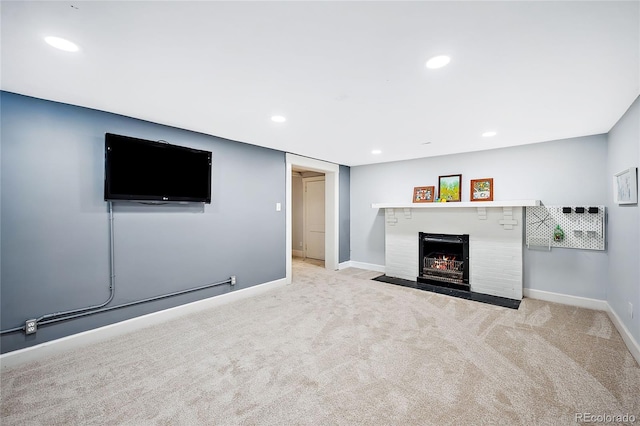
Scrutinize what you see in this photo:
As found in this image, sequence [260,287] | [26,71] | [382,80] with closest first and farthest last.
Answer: [26,71] → [382,80] → [260,287]

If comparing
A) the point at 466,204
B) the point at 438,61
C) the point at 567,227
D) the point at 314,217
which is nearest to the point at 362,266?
the point at 314,217

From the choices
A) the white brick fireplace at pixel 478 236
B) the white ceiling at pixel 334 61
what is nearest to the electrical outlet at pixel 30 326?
the white ceiling at pixel 334 61

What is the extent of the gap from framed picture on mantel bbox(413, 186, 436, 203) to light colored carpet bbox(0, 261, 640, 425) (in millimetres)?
2201

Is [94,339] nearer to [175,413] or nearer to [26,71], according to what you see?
[175,413]

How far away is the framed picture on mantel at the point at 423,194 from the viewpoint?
16.2 ft

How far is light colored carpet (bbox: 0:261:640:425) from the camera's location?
1.72m

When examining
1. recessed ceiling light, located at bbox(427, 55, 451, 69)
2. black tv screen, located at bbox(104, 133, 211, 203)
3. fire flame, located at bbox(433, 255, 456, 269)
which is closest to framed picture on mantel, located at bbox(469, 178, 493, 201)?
fire flame, located at bbox(433, 255, 456, 269)

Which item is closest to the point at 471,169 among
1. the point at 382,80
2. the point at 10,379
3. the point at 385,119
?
the point at 385,119

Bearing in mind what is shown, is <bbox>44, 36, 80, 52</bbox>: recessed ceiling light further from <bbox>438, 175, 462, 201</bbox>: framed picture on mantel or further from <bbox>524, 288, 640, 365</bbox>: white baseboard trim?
<bbox>438, 175, 462, 201</bbox>: framed picture on mantel

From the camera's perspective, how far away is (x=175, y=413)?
1721 millimetres

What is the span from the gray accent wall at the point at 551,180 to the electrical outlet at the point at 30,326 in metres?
5.21

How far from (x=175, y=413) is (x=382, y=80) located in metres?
2.70

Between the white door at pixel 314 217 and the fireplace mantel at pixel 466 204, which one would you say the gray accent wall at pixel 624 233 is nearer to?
the fireplace mantel at pixel 466 204

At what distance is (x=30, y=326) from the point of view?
231 centimetres
